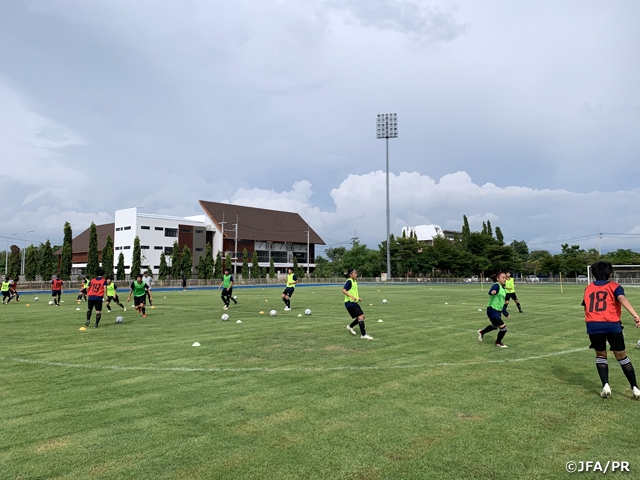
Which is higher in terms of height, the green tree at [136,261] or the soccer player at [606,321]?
the green tree at [136,261]

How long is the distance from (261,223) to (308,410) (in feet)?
301

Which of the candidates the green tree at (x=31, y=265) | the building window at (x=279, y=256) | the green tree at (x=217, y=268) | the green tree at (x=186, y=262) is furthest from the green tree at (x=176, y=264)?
the building window at (x=279, y=256)

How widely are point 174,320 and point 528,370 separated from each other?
526 inches

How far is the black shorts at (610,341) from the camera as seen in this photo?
6883 mm

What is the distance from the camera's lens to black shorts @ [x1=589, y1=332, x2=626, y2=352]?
271 inches

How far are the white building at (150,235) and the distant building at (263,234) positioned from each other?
6.62m

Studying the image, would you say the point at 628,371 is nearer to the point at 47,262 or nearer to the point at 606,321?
the point at 606,321

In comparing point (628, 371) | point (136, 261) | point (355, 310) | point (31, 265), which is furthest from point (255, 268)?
point (628, 371)

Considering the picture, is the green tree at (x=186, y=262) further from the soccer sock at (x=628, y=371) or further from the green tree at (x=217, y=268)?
the soccer sock at (x=628, y=371)

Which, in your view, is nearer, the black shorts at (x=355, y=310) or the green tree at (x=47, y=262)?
the black shorts at (x=355, y=310)

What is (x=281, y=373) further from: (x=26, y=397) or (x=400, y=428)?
(x=26, y=397)

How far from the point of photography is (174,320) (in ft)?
58.2

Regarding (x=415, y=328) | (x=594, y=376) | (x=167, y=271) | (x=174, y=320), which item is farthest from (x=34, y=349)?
(x=167, y=271)

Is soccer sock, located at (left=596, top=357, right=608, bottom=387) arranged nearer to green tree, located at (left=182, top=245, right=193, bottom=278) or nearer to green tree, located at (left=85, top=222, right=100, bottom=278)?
green tree, located at (left=85, top=222, right=100, bottom=278)
